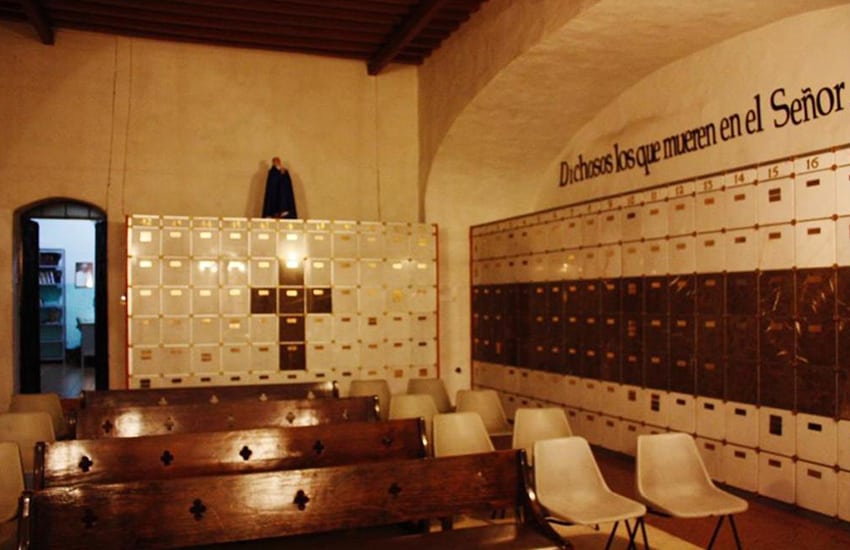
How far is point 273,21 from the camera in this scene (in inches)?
339

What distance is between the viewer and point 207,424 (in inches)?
185

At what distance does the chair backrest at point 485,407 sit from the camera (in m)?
6.28

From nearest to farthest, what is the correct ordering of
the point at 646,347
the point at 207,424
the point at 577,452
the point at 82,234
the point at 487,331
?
the point at 577,452
the point at 207,424
the point at 646,347
the point at 487,331
the point at 82,234

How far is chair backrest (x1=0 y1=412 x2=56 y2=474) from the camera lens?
16.2 ft

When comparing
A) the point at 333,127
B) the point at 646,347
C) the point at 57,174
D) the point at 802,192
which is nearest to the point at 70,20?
the point at 57,174

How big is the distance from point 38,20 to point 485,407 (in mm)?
6749

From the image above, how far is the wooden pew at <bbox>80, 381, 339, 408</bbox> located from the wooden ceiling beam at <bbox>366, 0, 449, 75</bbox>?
4384 mm

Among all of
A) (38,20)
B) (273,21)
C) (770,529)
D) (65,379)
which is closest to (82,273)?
(65,379)

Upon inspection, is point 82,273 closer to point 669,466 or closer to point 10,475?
point 10,475

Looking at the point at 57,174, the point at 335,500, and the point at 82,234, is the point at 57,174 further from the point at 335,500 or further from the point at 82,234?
the point at 335,500

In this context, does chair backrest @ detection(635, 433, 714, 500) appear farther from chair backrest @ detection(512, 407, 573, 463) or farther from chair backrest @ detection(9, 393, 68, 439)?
chair backrest @ detection(9, 393, 68, 439)

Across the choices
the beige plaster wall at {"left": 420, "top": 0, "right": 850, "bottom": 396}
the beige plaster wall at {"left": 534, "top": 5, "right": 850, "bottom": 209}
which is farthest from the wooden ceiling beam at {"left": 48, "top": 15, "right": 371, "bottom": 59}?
the beige plaster wall at {"left": 534, "top": 5, "right": 850, "bottom": 209}

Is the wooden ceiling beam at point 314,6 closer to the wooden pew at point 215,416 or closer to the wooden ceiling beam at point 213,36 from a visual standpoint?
the wooden ceiling beam at point 213,36

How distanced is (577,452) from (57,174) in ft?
25.1
